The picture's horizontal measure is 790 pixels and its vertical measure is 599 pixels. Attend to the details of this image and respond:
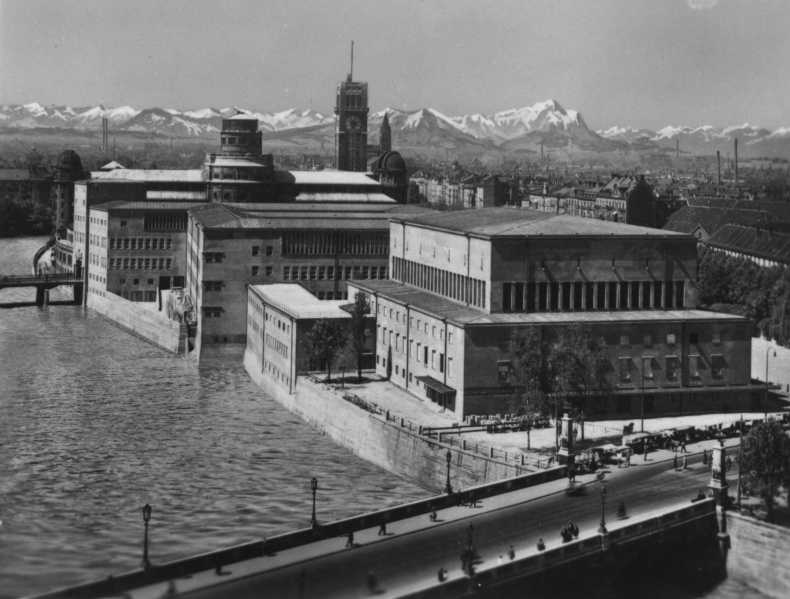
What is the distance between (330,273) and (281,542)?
212 ft

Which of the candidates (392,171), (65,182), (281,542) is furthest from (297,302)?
(65,182)

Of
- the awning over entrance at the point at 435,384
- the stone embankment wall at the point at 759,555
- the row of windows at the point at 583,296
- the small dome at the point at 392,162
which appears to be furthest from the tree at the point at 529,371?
the small dome at the point at 392,162

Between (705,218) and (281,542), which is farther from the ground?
(705,218)

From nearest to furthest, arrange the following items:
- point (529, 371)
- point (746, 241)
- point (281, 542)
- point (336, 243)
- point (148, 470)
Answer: point (281, 542) < point (148, 470) < point (529, 371) < point (336, 243) < point (746, 241)

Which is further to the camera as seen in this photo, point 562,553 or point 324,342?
point 324,342

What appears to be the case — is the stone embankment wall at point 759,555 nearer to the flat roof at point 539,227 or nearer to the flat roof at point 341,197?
the flat roof at point 539,227

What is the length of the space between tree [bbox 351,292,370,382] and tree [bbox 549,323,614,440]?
1664 cm

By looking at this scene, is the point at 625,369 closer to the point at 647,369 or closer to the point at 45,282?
the point at 647,369

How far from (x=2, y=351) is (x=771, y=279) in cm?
5875

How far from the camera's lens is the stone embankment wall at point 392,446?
197 feet

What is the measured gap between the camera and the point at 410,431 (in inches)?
2571

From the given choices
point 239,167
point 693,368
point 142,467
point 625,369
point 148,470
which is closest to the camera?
point 148,470

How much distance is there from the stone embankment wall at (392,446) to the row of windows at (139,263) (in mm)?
50325

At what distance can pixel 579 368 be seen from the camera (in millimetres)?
65688
